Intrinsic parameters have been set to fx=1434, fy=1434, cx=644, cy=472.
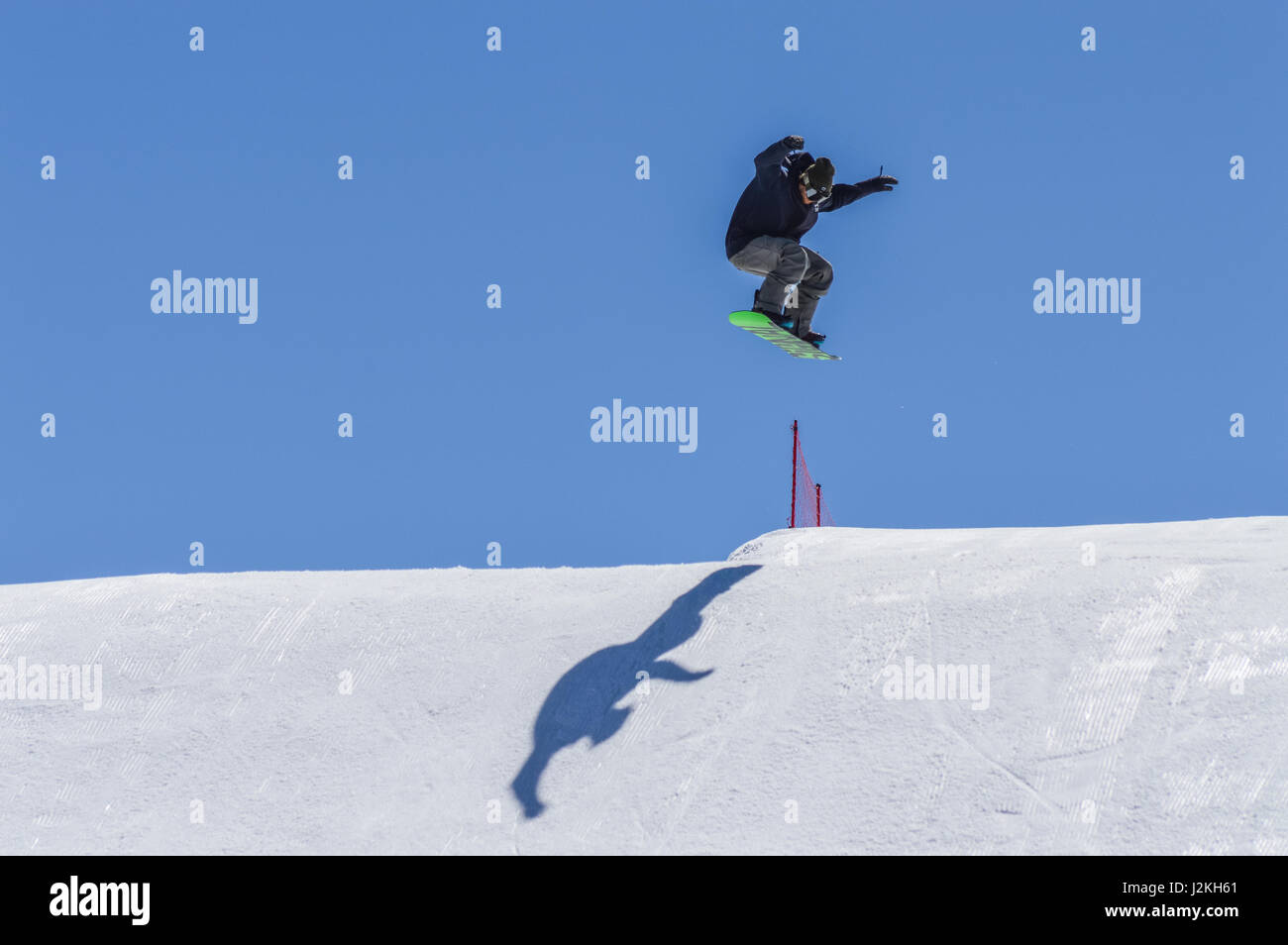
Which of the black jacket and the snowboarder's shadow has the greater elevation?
the black jacket

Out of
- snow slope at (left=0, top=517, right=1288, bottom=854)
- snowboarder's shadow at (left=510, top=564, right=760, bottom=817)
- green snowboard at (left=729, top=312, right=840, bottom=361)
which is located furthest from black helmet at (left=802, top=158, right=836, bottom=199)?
snowboarder's shadow at (left=510, top=564, right=760, bottom=817)

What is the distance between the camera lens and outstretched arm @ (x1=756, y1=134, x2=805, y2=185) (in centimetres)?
1352

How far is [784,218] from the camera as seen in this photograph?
13.7 m

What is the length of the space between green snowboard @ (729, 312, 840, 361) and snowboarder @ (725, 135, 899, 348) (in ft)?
0.27

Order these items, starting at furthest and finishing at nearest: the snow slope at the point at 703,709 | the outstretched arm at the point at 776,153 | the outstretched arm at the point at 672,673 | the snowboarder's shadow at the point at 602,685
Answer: the outstretched arm at the point at 776,153
the outstretched arm at the point at 672,673
the snowboarder's shadow at the point at 602,685
the snow slope at the point at 703,709

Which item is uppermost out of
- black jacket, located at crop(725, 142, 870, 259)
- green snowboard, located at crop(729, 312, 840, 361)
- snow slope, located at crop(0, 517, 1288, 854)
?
black jacket, located at crop(725, 142, 870, 259)

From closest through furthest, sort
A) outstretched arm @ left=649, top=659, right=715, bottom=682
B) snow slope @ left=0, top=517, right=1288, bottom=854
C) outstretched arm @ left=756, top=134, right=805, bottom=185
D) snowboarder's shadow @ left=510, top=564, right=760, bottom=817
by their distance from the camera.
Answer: snow slope @ left=0, top=517, right=1288, bottom=854 → snowboarder's shadow @ left=510, top=564, right=760, bottom=817 → outstretched arm @ left=649, top=659, right=715, bottom=682 → outstretched arm @ left=756, top=134, right=805, bottom=185

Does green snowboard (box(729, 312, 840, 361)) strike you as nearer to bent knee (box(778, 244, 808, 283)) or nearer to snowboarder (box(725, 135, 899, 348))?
snowboarder (box(725, 135, 899, 348))

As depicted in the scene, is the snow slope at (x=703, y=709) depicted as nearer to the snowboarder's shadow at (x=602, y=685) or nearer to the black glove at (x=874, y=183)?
the snowboarder's shadow at (x=602, y=685)

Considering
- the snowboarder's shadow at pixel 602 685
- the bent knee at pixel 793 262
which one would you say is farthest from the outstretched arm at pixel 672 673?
the bent knee at pixel 793 262

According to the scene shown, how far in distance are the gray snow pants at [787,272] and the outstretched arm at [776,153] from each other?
663 mm

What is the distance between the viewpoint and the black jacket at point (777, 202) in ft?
44.6

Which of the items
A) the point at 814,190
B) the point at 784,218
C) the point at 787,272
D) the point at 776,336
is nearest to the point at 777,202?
the point at 784,218
